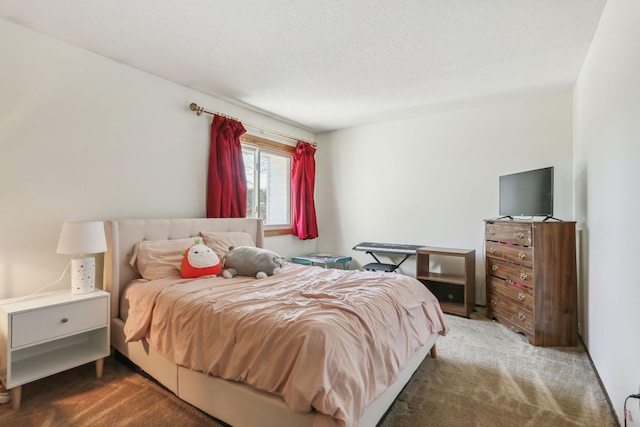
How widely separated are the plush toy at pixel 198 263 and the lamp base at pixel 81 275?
585 mm

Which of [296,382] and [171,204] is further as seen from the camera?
[171,204]

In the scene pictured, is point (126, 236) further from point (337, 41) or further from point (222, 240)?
point (337, 41)

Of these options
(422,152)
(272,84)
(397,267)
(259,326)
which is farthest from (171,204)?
(422,152)

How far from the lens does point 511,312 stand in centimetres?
290

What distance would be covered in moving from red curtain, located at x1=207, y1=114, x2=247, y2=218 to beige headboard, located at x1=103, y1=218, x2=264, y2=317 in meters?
0.36

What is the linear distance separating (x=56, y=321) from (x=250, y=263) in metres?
1.27

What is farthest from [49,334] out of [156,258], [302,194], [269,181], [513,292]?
[513,292]

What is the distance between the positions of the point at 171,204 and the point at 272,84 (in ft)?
5.07

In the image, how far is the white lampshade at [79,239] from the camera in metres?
2.04

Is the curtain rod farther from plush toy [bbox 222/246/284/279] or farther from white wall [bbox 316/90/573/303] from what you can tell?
plush toy [bbox 222/246/284/279]

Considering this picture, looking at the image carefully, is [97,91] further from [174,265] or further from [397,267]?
[397,267]

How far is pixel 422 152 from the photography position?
4.08 metres

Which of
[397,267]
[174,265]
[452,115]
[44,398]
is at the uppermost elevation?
[452,115]

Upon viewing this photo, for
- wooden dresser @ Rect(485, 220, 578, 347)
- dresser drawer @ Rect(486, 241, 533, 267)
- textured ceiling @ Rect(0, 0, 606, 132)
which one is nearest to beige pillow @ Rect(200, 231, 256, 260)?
textured ceiling @ Rect(0, 0, 606, 132)
